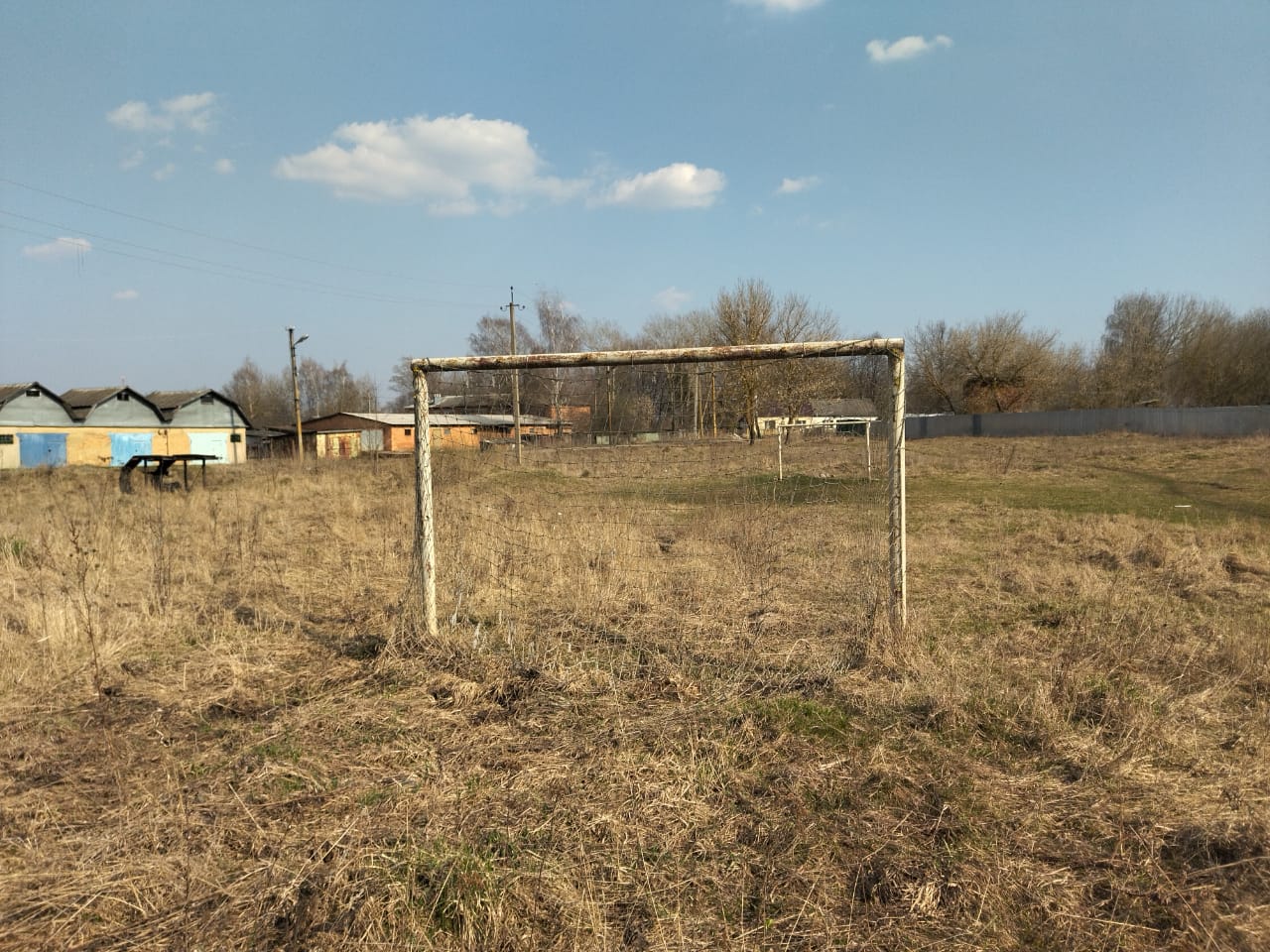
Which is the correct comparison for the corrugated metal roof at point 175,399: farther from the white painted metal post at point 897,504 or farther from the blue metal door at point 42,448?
the white painted metal post at point 897,504

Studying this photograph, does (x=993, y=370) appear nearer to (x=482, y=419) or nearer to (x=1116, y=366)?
(x=1116, y=366)

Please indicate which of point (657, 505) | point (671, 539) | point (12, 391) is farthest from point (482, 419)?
point (12, 391)

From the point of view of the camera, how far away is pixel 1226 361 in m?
41.9

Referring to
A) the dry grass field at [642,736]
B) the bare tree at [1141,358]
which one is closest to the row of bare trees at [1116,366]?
the bare tree at [1141,358]

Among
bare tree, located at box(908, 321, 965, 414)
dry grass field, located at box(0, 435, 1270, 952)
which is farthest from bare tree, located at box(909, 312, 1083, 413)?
dry grass field, located at box(0, 435, 1270, 952)

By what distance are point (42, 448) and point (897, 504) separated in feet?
147

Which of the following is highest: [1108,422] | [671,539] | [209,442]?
[209,442]

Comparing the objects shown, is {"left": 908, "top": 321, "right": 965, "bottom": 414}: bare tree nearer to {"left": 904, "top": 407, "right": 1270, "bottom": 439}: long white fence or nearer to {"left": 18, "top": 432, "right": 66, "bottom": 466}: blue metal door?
{"left": 904, "top": 407, "right": 1270, "bottom": 439}: long white fence

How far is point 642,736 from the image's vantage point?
3605mm

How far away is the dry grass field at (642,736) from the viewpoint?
232 centimetres

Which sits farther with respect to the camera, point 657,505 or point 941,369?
point 941,369

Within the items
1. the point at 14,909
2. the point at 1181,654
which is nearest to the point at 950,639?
the point at 1181,654

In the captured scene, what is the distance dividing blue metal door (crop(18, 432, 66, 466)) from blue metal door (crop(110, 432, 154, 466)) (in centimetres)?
209

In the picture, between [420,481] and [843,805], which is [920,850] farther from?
[420,481]
